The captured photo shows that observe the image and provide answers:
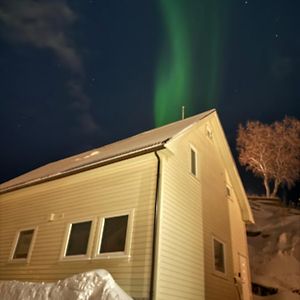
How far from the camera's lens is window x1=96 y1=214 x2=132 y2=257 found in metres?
8.51

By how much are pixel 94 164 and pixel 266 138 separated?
2527 centimetres

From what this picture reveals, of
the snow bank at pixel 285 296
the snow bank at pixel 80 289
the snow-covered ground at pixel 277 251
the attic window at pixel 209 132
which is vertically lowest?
the snow bank at pixel 80 289

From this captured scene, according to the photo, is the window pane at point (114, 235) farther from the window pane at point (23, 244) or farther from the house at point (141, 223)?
the window pane at point (23, 244)

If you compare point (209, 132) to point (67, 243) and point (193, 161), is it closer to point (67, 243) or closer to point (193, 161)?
point (193, 161)

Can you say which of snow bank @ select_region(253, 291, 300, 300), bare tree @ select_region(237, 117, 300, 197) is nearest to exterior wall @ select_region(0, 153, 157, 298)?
snow bank @ select_region(253, 291, 300, 300)

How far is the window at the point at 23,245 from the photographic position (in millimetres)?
11250

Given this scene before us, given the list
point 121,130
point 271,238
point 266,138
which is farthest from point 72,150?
point 271,238

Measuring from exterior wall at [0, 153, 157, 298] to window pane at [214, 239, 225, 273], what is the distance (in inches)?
168

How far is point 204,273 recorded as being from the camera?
9.88m

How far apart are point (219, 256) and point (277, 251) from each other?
929 centimetres

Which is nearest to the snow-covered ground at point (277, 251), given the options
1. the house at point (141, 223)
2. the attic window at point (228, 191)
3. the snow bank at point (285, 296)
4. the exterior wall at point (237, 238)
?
the snow bank at point (285, 296)

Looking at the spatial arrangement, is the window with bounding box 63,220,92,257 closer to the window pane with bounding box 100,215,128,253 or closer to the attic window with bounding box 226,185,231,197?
the window pane with bounding box 100,215,128,253

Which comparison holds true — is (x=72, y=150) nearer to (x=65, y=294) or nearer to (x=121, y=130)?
(x=121, y=130)

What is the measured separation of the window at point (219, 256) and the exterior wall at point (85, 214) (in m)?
4.13
